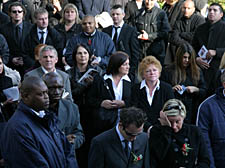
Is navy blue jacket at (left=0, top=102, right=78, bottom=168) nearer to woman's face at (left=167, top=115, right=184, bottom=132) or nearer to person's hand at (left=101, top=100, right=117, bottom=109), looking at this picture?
woman's face at (left=167, top=115, right=184, bottom=132)

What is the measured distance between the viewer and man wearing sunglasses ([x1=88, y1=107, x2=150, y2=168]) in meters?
4.58

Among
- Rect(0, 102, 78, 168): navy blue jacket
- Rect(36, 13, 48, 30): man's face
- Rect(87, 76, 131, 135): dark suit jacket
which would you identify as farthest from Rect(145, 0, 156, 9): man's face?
Rect(0, 102, 78, 168): navy blue jacket

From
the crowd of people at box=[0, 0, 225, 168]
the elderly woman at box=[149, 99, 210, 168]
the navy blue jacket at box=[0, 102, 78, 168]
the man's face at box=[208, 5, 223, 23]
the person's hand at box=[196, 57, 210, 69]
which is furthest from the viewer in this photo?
the man's face at box=[208, 5, 223, 23]

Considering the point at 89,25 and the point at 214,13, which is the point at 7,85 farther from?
the point at 214,13

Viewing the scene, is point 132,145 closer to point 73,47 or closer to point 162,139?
point 162,139

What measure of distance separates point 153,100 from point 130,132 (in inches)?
75.6

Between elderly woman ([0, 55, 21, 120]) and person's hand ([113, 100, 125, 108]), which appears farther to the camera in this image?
person's hand ([113, 100, 125, 108])

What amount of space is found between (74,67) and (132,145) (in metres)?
3.00

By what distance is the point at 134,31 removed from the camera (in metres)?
8.91

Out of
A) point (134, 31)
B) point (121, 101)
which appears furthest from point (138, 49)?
point (121, 101)

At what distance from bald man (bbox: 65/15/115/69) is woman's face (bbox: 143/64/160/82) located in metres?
1.73

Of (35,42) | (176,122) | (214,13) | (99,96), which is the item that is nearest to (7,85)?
(99,96)

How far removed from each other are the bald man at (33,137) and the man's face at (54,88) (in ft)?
2.42

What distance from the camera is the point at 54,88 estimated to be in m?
5.40
